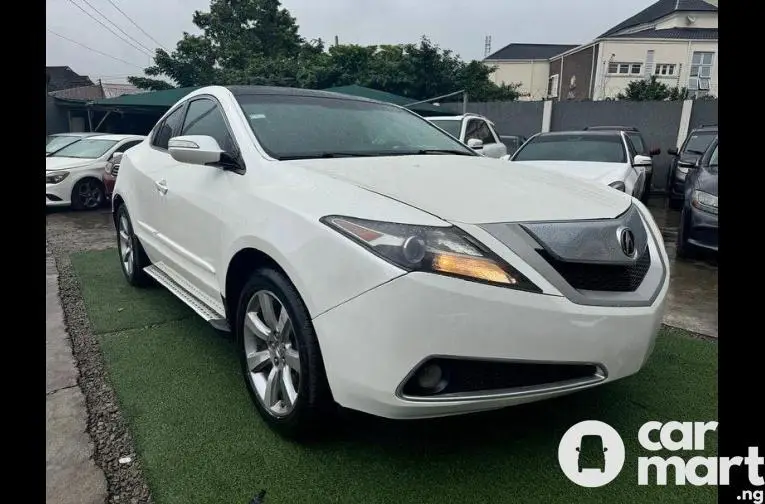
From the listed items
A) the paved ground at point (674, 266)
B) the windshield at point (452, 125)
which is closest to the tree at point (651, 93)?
the paved ground at point (674, 266)

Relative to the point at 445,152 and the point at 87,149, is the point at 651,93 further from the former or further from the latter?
the point at 445,152

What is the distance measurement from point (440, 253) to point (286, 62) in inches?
1007

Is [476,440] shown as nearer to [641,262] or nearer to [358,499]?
[358,499]

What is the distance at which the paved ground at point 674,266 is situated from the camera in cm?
398

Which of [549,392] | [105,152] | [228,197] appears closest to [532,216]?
[549,392]

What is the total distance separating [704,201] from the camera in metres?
5.21

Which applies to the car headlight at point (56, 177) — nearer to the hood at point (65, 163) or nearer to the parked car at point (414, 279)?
the hood at point (65, 163)

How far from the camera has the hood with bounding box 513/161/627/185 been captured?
6.59m

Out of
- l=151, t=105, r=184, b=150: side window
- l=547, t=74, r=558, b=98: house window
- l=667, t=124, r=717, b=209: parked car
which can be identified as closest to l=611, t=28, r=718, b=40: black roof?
l=547, t=74, r=558, b=98: house window

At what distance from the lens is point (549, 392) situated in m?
1.88

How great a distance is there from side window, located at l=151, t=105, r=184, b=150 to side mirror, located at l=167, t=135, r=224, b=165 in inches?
44.1

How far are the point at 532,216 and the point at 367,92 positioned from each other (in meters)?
14.8

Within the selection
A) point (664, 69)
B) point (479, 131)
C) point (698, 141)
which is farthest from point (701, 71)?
point (479, 131)

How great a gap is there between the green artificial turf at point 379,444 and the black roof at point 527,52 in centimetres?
5016
